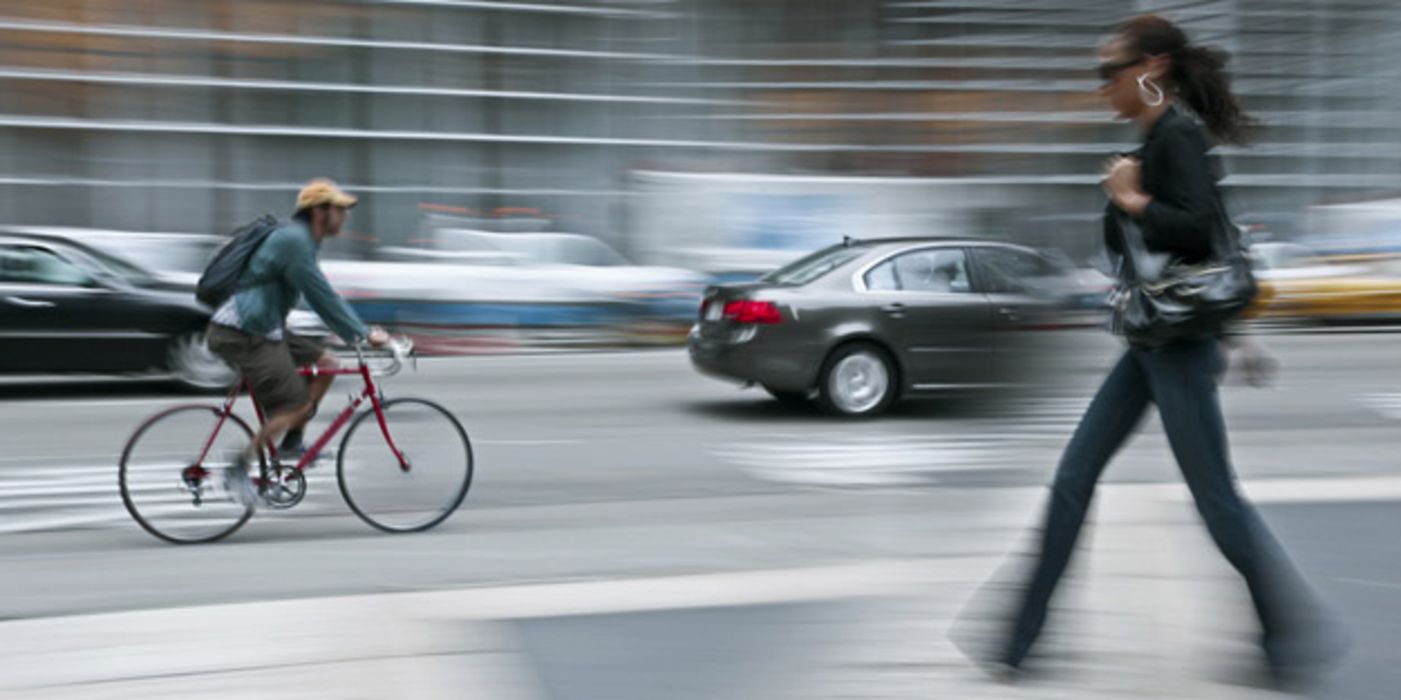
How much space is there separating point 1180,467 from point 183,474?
4576mm

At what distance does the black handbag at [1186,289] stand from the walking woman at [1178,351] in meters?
0.03

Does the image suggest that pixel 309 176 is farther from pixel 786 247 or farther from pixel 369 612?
pixel 369 612

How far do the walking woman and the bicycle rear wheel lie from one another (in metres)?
4.15

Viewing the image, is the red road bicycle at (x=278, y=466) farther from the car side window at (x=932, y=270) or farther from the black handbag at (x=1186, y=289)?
the car side window at (x=932, y=270)

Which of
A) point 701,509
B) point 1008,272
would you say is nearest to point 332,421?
point 701,509

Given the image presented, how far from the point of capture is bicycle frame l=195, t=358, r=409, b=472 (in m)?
6.95

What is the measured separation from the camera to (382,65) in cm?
2316

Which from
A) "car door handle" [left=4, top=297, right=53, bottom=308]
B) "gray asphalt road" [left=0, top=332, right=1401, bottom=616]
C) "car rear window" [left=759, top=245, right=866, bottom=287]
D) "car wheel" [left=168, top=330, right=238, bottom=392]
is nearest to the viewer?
"gray asphalt road" [left=0, top=332, right=1401, bottom=616]

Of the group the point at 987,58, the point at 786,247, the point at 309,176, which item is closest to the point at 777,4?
the point at 987,58

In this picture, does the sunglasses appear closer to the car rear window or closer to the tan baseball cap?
the tan baseball cap

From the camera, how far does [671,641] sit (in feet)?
15.9

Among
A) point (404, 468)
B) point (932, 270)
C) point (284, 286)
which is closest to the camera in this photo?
point (284, 286)

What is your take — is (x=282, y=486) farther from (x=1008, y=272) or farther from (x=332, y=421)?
(x=1008, y=272)

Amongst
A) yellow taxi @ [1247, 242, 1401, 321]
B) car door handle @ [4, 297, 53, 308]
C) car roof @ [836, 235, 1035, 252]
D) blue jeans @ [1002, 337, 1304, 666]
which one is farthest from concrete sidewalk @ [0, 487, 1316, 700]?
yellow taxi @ [1247, 242, 1401, 321]
